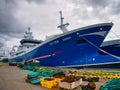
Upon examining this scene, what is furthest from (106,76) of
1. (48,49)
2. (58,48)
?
(48,49)

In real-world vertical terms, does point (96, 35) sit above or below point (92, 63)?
above

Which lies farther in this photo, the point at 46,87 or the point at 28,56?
the point at 28,56

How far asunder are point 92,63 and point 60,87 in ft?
31.5

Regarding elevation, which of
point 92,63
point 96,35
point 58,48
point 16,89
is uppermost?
point 96,35

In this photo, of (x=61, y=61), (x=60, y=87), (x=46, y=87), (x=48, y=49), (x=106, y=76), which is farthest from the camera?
(x=48, y=49)

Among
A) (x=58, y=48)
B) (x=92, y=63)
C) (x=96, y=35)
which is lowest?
(x=92, y=63)

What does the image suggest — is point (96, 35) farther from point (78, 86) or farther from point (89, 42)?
point (78, 86)

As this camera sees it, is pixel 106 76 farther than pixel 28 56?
No

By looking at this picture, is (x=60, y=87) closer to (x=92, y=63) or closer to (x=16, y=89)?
(x=16, y=89)

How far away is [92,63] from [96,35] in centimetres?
309

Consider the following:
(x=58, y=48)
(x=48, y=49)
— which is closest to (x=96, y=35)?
(x=58, y=48)

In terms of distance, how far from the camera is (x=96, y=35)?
1711 centimetres

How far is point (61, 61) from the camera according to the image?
716 inches

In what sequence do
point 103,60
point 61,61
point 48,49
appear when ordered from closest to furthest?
1. point 103,60
2. point 61,61
3. point 48,49
